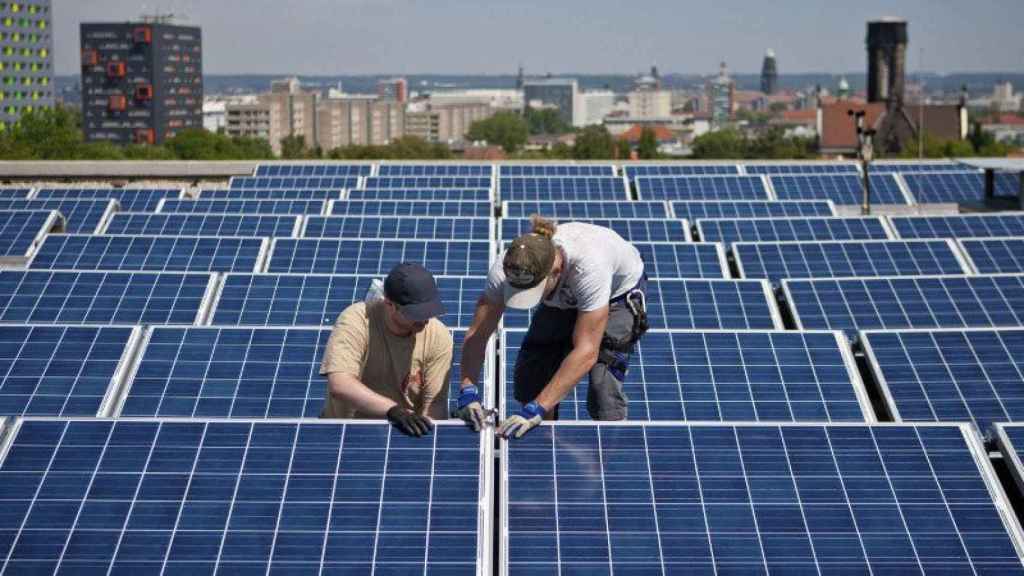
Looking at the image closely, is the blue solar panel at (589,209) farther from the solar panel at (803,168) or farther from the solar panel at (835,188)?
the solar panel at (803,168)

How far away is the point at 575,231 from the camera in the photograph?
7.52m

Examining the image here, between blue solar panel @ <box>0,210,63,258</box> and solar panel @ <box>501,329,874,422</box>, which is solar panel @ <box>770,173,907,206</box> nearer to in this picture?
blue solar panel @ <box>0,210,63,258</box>

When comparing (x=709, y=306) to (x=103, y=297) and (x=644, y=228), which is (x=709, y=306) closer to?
(x=103, y=297)

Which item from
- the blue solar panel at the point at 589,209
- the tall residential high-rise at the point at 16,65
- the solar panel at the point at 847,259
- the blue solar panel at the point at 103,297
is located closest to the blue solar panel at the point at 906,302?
the solar panel at the point at 847,259

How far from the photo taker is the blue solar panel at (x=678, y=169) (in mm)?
34219

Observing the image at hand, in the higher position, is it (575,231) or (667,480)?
(575,231)

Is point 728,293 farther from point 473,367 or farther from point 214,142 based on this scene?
point 214,142

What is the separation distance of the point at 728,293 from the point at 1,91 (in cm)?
19153

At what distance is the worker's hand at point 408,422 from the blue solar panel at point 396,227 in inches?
556

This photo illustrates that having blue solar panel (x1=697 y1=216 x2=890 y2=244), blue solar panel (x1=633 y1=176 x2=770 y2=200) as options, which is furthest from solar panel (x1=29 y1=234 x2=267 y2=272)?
blue solar panel (x1=633 y1=176 x2=770 y2=200)

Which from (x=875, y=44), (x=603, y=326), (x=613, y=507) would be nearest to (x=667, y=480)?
(x=613, y=507)

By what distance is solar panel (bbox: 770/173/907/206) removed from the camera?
30.7 metres

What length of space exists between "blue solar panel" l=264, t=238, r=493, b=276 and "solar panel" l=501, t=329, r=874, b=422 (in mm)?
6311

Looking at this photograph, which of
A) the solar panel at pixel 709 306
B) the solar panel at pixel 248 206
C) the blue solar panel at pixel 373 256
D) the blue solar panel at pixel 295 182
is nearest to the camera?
the solar panel at pixel 709 306
